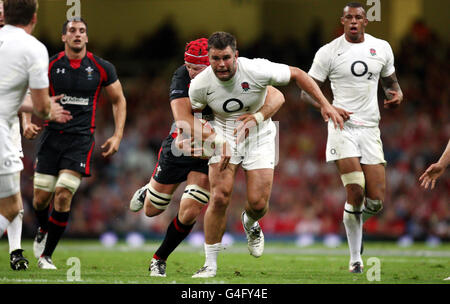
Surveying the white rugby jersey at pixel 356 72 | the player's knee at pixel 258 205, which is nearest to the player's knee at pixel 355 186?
the white rugby jersey at pixel 356 72

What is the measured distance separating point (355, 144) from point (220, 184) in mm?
2183

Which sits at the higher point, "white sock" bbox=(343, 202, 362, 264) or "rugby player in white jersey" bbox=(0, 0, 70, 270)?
"rugby player in white jersey" bbox=(0, 0, 70, 270)

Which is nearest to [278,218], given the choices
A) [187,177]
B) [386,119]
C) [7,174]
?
[386,119]

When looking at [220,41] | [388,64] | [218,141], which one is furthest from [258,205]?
[388,64]

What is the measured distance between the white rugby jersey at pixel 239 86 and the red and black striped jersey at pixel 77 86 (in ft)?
5.78

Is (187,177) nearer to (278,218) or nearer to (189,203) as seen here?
(189,203)

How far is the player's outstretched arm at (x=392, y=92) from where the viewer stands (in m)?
9.72

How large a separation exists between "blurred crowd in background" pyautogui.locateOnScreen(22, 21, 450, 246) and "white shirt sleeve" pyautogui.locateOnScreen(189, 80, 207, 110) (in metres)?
9.58

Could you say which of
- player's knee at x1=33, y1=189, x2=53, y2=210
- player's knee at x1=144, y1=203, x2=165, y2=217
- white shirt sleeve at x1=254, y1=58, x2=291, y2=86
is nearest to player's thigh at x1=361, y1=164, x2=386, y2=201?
white shirt sleeve at x1=254, y1=58, x2=291, y2=86

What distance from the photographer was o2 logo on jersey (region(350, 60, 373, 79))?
956 centimetres

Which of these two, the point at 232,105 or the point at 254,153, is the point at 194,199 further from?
the point at 232,105

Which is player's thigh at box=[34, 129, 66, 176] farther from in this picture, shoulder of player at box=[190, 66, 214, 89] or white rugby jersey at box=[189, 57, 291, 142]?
shoulder of player at box=[190, 66, 214, 89]

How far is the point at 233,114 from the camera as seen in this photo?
859 centimetres

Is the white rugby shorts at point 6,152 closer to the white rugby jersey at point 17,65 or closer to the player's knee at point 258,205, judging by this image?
the white rugby jersey at point 17,65
